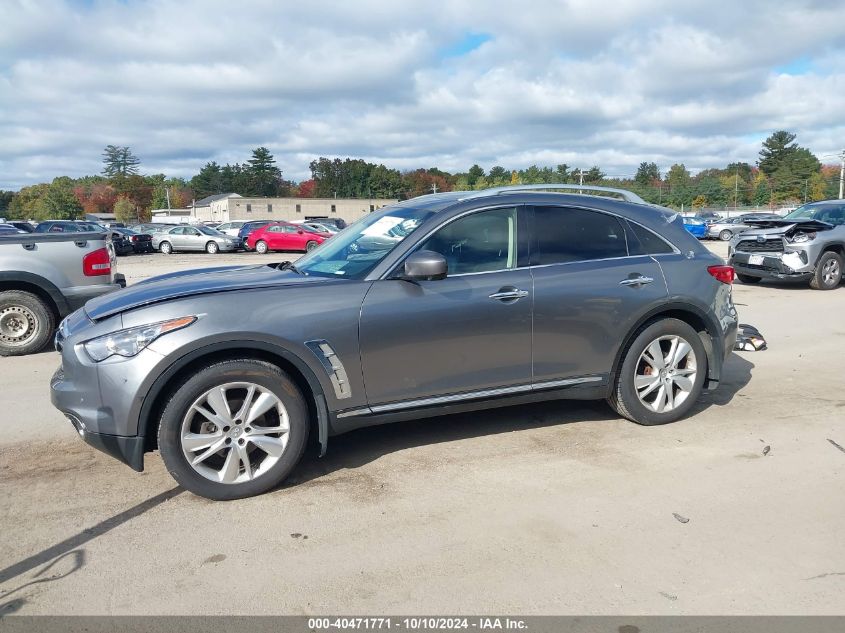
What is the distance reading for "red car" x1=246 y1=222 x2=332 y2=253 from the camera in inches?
1237

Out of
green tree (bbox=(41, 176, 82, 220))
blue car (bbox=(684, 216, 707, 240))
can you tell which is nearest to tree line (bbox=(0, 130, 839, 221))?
green tree (bbox=(41, 176, 82, 220))

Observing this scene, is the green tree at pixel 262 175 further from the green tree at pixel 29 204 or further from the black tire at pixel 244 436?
the black tire at pixel 244 436

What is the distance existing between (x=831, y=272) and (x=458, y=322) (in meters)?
11.3

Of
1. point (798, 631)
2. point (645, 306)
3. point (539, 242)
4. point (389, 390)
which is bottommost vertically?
point (798, 631)

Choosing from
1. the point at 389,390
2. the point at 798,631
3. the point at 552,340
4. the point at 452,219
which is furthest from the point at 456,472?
the point at 798,631

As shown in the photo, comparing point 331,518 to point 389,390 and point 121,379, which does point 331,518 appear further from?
point 121,379

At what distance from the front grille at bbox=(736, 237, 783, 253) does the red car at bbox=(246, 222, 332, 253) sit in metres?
21.2

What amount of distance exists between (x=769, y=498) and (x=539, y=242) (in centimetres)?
209

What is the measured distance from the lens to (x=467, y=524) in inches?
139

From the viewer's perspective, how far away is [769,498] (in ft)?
12.4

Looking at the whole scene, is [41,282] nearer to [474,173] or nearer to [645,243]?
[645,243]

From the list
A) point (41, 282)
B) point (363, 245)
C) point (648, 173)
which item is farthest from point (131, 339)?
point (648, 173)

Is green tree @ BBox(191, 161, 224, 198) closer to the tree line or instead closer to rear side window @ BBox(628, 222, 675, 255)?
the tree line

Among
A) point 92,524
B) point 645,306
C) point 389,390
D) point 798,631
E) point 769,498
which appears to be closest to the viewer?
point 798,631
